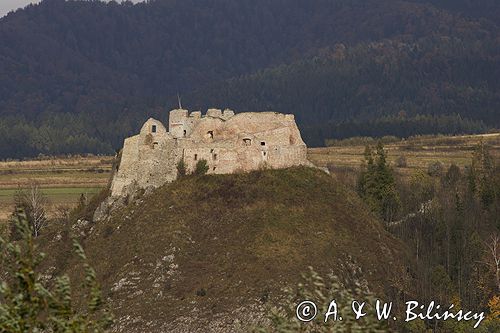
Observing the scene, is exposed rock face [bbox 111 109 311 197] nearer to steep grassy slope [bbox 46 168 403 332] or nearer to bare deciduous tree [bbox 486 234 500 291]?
steep grassy slope [bbox 46 168 403 332]

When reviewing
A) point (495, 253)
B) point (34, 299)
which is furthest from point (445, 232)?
point (34, 299)

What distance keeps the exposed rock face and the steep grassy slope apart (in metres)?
1.36

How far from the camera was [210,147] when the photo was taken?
92.2 metres

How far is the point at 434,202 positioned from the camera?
12044 cm

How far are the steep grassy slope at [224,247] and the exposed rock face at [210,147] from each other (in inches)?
53.6

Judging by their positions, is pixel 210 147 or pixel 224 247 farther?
pixel 210 147

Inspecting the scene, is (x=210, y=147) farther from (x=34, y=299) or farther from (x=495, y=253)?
(x=34, y=299)

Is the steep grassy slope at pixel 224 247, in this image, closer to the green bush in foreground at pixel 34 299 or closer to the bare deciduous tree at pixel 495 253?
the bare deciduous tree at pixel 495 253

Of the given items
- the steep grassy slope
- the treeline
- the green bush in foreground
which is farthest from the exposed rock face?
the green bush in foreground

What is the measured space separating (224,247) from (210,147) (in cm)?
973

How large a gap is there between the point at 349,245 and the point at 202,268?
13075 millimetres

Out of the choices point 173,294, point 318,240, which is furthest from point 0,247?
point 318,240

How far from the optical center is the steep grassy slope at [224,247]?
80688 millimetres

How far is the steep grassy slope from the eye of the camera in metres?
80.7
